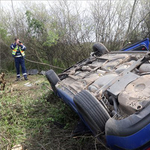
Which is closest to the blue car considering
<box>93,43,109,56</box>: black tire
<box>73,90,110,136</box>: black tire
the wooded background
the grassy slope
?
<box>73,90,110,136</box>: black tire

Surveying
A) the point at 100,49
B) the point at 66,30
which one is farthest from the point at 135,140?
the point at 66,30

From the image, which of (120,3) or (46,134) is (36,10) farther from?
(46,134)

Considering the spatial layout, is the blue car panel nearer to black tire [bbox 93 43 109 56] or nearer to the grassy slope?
the grassy slope

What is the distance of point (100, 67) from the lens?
3.02 m

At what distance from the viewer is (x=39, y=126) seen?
3.02 m

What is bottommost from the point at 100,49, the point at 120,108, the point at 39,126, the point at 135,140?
the point at 39,126

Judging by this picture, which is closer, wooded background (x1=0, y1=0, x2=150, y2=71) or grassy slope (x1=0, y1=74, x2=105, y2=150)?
grassy slope (x1=0, y1=74, x2=105, y2=150)

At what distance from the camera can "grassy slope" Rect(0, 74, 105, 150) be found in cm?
249

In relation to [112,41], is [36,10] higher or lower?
higher

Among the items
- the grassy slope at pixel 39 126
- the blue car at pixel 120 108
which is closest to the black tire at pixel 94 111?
the blue car at pixel 120 108

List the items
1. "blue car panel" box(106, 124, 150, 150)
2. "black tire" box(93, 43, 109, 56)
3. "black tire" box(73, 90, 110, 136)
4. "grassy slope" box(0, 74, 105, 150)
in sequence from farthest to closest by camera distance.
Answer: "black tire" box(93, 43, 109, 56), "grassy slope" box(0, 74, 105, 150), "black tire" box(73, 90, 110, 136), "blue car panel" box(106, 124, 150, 150)

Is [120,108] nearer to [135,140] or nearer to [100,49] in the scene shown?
[135,140]

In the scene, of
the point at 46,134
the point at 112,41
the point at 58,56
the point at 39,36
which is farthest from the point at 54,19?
the point at 46,134

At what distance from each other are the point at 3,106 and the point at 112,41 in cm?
571
